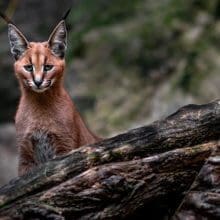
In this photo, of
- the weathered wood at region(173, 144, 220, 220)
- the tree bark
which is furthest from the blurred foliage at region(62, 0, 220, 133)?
the weathered wood at region(173, 144, 220, 220)

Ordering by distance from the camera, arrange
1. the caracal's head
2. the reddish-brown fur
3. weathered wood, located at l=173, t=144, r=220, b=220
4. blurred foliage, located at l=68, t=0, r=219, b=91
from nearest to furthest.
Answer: weathered wood, located at l=173, t=144, r=220, b=220 < the caracal's head < the reddish-brown fur < blurred foliage, located at l=68, t=0, r=219, b=91

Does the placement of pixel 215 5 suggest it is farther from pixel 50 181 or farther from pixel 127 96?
pixel 50 181

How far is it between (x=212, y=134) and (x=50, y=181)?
135 centimetres

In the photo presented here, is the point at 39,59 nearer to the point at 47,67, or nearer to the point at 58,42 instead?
the point at 47,67

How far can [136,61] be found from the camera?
14570 mm

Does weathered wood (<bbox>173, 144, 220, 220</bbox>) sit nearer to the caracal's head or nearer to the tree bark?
the tree bark

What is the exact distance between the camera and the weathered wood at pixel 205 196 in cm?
589

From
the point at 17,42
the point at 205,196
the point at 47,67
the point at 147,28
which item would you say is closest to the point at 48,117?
the point at 47,67

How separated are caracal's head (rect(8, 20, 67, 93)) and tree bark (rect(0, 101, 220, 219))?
5.06 feet

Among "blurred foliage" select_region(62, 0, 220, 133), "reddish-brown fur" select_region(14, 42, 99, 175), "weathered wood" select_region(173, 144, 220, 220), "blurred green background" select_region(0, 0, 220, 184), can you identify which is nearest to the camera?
"weathered wood" select_region(173, 144, 220, 220)

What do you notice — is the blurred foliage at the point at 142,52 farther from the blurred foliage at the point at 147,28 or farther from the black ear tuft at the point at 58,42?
the black ear tuft at the point at 58,42

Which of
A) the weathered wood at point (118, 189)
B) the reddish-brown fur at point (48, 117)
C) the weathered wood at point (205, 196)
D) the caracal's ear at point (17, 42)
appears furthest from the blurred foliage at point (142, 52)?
the weathered wood at point (205, 196)

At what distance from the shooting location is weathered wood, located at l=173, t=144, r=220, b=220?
5.89m

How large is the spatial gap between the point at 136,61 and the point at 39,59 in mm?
6924
